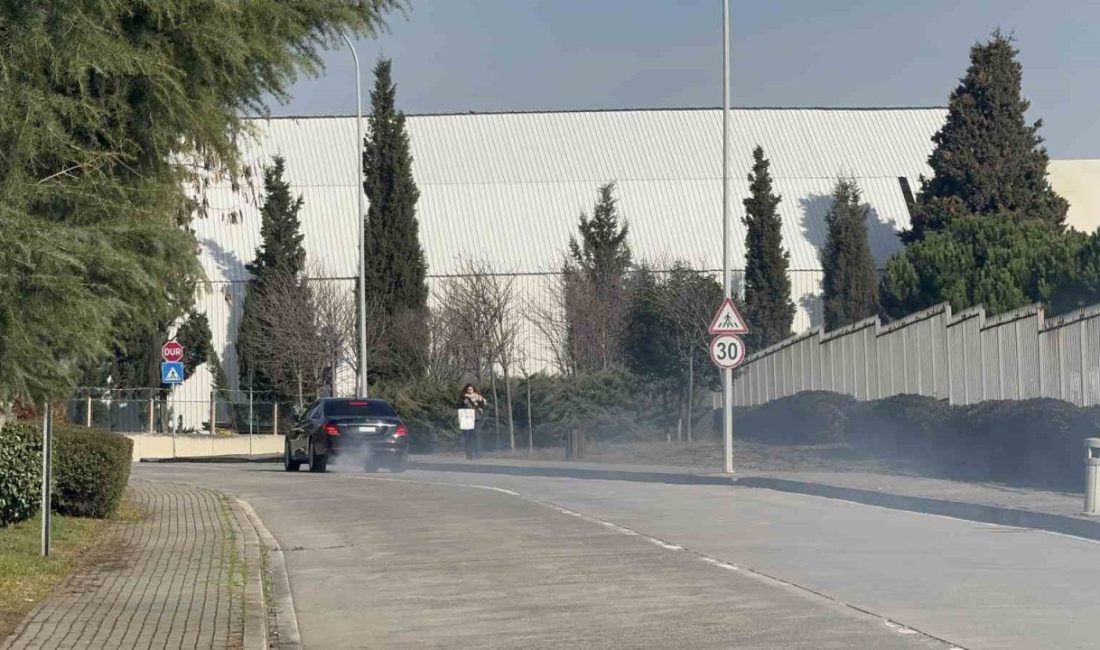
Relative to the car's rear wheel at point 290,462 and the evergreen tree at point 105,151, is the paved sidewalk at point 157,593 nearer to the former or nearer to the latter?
the evergreen tree at point 105,151

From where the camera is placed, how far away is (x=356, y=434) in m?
32.9

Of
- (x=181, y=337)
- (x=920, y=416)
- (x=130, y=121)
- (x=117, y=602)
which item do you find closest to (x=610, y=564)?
(x=117, y=602)

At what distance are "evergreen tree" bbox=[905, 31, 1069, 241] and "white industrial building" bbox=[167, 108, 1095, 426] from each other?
9990 mm

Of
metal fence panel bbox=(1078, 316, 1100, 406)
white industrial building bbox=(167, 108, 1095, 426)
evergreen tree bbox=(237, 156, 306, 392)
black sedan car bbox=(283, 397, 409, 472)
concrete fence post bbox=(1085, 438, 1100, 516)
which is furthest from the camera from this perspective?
white industrial building bbox=(167, 108, 1095, 426)

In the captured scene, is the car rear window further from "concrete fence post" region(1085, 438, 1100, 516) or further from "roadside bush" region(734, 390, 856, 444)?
"concrete fence post" region(1085, 438, 1100, 516)

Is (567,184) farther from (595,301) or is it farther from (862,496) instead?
(862,496)

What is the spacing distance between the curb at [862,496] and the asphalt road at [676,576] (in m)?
0.52

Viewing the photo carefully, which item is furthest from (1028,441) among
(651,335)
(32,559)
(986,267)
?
(986,267)

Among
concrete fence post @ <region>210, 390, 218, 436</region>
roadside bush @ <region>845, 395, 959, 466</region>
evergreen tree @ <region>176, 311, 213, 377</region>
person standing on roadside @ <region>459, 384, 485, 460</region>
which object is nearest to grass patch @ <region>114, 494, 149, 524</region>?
roadside bush @ <region>845, 395, 959, 466</region>

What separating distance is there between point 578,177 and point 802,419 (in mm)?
34523

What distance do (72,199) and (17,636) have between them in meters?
2.90

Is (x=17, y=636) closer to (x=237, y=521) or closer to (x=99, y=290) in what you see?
(x=99, y=290)

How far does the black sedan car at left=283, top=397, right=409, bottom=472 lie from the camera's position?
32.9 m

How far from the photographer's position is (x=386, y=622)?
11367mm
